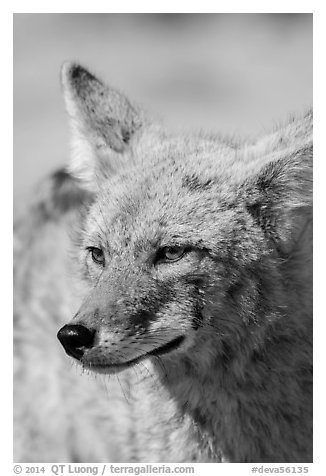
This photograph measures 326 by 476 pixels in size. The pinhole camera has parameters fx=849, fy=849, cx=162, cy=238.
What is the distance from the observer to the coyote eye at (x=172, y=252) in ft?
15.3

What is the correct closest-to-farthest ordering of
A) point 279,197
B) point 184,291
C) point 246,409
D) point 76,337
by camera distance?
point 76,337, point 184,291, point 279,197, point 246,409

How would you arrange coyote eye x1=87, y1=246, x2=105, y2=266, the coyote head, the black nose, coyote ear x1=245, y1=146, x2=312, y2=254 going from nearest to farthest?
the black nose < the coyote head < coyote ear x1=245, y1=146, x2=312, y2=254 < coyote eye x1=87, y1=246, x2=105, y2=266

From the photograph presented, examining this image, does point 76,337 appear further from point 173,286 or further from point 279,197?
point 279,197

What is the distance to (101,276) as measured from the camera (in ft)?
15.5

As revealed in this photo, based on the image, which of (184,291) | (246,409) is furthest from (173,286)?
(246,409)

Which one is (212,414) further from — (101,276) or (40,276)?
(40,276)

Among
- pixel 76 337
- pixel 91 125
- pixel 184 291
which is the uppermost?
pixel 91 125

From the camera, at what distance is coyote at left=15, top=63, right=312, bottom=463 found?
4625 mm

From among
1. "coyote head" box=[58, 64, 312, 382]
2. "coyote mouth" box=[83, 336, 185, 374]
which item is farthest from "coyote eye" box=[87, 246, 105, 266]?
"coyote mouth" box=[83, 336, 185, 374]

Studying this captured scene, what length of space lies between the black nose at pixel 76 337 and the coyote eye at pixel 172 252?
1.99 ft

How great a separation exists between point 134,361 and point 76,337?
426 mm

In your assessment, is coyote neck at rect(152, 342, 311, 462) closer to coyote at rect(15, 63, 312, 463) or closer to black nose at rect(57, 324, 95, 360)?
coyote at rect(15, 63, 312, 463)

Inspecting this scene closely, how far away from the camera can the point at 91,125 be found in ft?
18.5

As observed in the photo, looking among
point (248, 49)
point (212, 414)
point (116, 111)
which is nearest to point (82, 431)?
point (212, 414)
